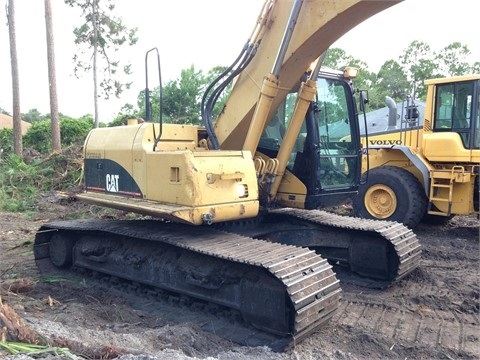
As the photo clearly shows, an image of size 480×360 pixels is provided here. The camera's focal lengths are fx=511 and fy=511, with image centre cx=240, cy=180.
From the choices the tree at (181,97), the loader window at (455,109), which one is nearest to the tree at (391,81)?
the tree at (181,97)

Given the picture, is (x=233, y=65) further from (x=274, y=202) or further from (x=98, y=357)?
(x=98, y=357)

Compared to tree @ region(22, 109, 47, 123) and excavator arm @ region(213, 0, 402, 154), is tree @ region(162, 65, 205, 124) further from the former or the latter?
tree @ region(22, 109, 47, 123)

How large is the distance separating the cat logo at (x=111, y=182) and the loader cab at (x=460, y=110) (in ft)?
17.5

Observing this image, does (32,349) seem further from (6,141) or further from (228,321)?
(6,141)

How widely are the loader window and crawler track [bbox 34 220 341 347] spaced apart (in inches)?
188

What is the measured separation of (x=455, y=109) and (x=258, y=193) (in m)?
4.49

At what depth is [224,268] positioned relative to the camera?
4.43 meters

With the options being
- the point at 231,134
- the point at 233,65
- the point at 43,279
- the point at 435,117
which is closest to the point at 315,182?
the point at 231,134

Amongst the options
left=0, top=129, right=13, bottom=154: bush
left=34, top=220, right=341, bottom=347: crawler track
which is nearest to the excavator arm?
left=34, top=220, right=341, bottom=347: crawler track

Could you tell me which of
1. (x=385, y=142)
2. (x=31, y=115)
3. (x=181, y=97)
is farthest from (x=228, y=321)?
(x=31, y=115)

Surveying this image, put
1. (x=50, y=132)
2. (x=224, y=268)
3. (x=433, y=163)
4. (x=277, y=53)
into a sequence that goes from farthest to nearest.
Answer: (x=50, y=132) → (x=433, y=163) → (x=277, y=53) → (x=224, y=268)

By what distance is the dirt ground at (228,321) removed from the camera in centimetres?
374

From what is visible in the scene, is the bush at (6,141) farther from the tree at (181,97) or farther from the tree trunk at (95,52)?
the tree at (181,97)

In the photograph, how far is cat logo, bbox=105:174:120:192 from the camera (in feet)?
17.9
